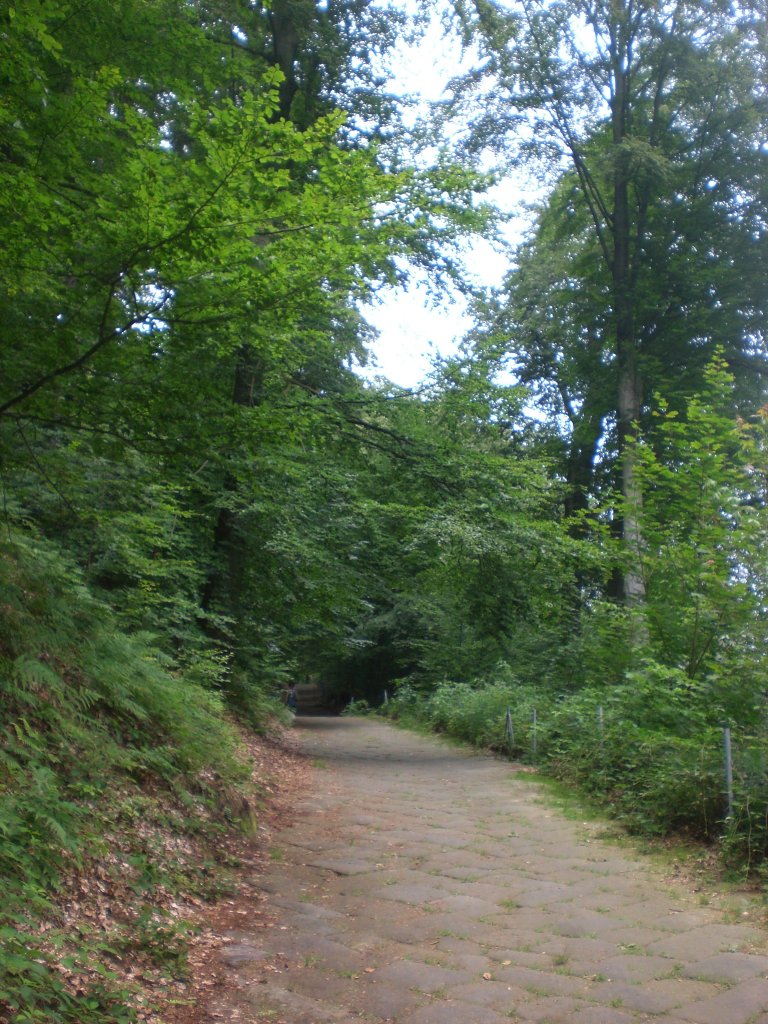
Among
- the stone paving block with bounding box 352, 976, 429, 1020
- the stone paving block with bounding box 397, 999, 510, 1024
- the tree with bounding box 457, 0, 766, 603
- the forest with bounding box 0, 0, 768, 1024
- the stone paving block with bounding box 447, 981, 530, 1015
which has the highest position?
the tree with bounding box 457, 0, 766, 603

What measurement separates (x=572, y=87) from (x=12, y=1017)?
2109 cm

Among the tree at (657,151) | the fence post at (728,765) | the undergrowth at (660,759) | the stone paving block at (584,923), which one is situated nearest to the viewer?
the stone paving block at (584,923)

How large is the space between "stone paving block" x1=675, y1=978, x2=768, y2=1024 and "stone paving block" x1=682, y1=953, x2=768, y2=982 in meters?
0.14

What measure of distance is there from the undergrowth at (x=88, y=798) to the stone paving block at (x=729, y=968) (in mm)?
2778

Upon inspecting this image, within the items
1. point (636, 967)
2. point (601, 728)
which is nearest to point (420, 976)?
point (636, 967)

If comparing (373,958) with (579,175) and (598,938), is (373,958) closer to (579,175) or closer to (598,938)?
(598,938)

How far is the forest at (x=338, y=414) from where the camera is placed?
205 inches

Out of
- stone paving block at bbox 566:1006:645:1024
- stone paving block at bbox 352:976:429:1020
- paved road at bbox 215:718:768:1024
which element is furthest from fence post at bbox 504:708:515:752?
stone paving block at bbox 566:1006:645:1024

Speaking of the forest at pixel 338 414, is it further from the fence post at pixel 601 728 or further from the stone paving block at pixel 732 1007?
the stone paving block at pixel 732 1007

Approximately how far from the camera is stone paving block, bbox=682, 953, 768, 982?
4.70 m

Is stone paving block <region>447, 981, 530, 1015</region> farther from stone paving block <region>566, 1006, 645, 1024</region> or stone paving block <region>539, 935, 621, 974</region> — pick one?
stone paving block <region>539, 935, 621, 974</region>

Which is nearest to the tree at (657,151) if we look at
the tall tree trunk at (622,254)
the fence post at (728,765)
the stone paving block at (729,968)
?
the tall tree trunk at (622,254)

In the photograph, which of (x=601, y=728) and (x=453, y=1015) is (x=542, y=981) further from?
(x=601, y=728)

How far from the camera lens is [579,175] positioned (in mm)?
20828
